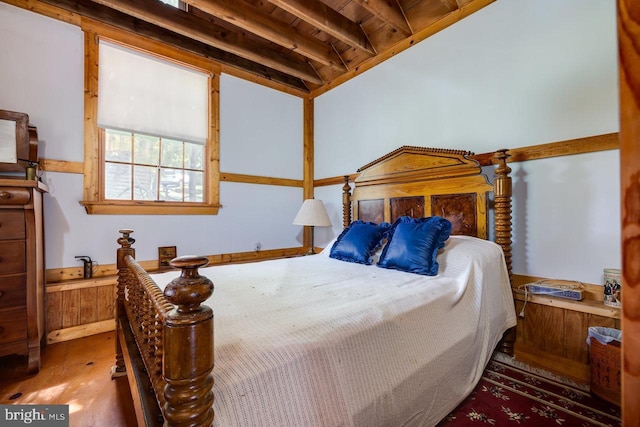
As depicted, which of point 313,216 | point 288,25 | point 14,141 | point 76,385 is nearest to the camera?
point 76,385

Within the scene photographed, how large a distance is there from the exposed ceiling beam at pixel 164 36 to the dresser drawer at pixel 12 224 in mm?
Answer: 1895

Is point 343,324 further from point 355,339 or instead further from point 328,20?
point 328,20

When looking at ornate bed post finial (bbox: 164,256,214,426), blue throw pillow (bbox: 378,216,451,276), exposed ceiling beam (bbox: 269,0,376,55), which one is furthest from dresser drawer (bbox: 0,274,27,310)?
exposed ceiling beam (bbox: 269,0,376,55)

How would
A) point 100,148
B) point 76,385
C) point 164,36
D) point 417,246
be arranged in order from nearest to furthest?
1. point 76,385
2. point 417,246
3. point 100,148
4. point 164,36

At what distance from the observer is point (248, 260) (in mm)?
3414

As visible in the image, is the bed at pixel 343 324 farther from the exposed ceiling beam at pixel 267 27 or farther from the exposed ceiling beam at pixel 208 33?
the exposed ceiling beam at pixel 208 33

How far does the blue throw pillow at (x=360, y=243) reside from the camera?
2299 mm

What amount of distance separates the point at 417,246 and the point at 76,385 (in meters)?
2.37

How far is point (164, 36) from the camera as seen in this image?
2.86 meters

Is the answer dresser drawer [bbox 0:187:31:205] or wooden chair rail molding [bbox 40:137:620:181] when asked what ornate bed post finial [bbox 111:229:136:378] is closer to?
dresser drawer [bbox 0:187:31:205]

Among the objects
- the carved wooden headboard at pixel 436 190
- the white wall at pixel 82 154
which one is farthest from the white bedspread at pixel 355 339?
the white wall at pixel 82 154

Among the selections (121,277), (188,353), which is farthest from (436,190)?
(121,277)

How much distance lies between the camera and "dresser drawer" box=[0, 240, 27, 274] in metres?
1.75

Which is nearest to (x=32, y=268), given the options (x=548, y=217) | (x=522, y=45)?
(x=548, y=217)
